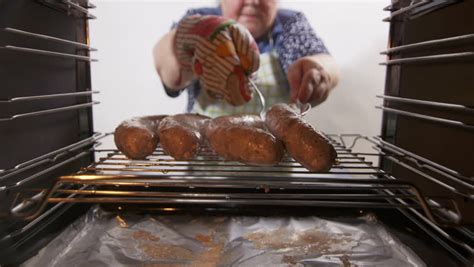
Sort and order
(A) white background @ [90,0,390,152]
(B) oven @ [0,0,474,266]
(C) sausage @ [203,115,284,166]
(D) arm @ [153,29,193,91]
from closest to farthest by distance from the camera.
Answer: (B) oven @ [0,0,474,266], (C) sausage @ [203,115,284,166], (A) white background @ [90,0,390,152], (D) arm @ [153,29,193,91]

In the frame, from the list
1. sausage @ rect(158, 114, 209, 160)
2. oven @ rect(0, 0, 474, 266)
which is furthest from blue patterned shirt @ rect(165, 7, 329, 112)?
sausage @ rect(158, 114, 209, 160)

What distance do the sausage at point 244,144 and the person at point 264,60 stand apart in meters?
0.43

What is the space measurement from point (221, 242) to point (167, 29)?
2.69 ft

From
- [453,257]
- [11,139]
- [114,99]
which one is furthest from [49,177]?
[453,257]

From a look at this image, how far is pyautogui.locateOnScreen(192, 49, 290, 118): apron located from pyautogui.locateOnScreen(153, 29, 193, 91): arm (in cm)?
10

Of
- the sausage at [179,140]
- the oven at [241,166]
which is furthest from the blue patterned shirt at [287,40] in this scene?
the sausage at [179,140]

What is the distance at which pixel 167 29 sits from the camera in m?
1.38

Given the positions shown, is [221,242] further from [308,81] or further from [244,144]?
[308,81]

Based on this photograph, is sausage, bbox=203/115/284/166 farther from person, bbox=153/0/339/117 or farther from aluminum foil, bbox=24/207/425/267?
person, bbox=153/0/339/117

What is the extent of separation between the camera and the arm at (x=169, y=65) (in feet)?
4.56

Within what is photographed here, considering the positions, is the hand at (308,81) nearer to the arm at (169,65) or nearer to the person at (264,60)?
the person at (264,60)

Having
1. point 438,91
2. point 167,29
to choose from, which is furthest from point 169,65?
point 438,91

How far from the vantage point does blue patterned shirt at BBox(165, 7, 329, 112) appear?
134 cm

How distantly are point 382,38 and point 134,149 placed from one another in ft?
3.04
